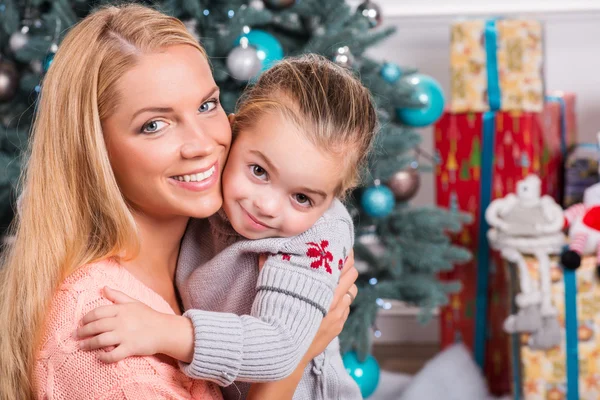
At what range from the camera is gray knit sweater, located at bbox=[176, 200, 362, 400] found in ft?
3.84

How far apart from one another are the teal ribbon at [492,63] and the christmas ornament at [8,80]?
165cm

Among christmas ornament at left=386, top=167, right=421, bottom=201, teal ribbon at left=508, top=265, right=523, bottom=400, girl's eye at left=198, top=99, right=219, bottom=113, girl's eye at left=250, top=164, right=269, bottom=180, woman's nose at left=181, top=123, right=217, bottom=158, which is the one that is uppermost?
girl's eye at left=198, top=99, right=219, bottom=113

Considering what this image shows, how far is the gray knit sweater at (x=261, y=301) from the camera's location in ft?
3.84

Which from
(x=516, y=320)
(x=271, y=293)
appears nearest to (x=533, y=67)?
(x=516, y=320)

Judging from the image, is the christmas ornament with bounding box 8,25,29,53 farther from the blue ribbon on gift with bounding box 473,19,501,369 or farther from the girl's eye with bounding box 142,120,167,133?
the blue ribbon on gift with bounding box 473,19,501,369

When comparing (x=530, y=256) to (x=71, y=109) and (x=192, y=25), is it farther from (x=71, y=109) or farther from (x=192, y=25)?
(x=71, y=109)

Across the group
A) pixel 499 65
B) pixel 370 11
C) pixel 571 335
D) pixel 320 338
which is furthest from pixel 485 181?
pixel 320 338

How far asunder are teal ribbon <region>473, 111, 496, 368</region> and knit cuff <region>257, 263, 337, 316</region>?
6.05ft

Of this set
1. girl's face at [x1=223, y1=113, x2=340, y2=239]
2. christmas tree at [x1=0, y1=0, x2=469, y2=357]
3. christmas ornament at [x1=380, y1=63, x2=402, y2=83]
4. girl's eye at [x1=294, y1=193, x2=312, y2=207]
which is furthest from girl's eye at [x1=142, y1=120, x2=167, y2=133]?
christmas ornament at [x1=380, y1=63, x2=402, y2=83]

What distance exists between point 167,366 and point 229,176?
334mm

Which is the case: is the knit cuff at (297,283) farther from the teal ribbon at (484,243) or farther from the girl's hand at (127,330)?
the teal ribbon at (484,243)

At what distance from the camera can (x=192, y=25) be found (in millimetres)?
2404

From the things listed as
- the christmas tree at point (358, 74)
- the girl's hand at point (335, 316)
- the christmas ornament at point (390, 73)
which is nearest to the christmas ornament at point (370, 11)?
the christmas tree at point (358, 74)

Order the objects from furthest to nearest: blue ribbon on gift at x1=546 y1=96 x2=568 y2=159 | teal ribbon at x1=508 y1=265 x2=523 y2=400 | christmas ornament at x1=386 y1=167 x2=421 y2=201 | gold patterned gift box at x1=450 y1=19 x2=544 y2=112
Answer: blue ribbon on gift at x1=546 y1=96 x2=568 y2=159 → gold patterned gift box at x1=450 y1=19 x2=544 y2=112 → teal ribbon at x1=508 y1=265 x2=523 y2=400 → christmas ornament at x1=386 y1=167 x2=421 y2=201
